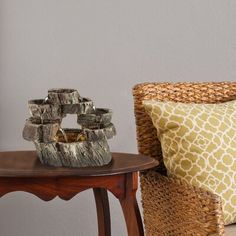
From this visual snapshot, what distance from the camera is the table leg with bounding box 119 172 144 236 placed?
1607mm

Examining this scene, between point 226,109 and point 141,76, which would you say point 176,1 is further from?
point 226,109

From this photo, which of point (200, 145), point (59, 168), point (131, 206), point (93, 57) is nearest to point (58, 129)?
point (59, 168)

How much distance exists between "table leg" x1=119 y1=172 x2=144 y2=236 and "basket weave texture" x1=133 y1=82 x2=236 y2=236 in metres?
0.11

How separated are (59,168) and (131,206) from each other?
0.23m

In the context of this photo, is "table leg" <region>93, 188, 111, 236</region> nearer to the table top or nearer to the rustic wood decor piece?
the table top

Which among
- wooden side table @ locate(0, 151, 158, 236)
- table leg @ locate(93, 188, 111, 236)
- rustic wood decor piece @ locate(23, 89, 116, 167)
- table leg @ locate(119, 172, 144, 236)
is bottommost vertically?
table leg @ locate(93, 188, 111, 236)

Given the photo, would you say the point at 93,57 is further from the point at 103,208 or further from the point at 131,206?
the point at 131,206

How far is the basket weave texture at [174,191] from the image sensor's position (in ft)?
4.91

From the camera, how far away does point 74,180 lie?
1.56m

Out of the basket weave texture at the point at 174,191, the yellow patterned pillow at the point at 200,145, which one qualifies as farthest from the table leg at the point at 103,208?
the yellow patterned pillow at the point at 200,145

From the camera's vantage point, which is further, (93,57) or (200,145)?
(93,57)

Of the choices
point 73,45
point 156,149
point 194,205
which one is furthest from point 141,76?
point 194,205

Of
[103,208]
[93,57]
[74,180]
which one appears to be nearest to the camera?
[74,180]

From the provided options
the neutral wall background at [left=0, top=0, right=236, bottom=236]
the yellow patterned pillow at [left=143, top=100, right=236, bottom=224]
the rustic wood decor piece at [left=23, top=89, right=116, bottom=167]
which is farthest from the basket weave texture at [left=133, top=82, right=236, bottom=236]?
the neutral wall background at [left=0, top=0, right=236, bottom=236]
